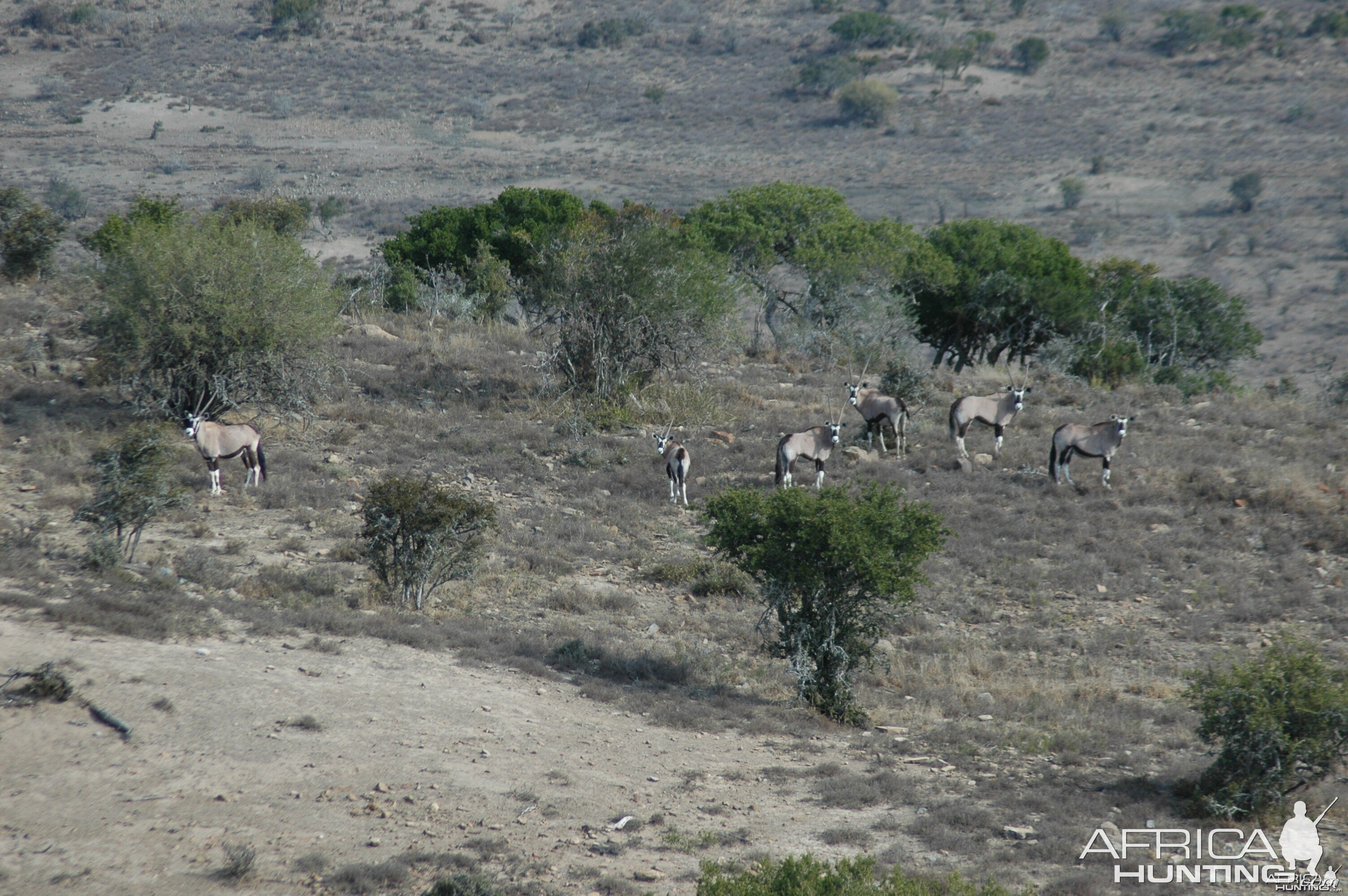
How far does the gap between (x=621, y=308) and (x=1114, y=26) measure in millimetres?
86253

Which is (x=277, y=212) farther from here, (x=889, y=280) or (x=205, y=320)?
(x=889, y=280)

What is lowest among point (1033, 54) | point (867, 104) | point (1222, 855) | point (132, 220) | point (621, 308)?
point (1222, 855)

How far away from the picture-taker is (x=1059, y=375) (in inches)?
1120

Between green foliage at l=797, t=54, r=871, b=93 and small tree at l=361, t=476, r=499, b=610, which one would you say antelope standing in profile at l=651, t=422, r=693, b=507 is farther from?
green foliage at l=797, t=54, r=871, b=93

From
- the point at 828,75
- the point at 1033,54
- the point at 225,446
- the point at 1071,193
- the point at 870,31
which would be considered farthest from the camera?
the point at 870,31

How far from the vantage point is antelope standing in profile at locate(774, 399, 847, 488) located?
18031 millimetres

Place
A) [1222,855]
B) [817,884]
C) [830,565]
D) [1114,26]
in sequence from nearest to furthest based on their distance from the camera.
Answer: [817,884] < [1222,855] < [830,565] < [1114,26]

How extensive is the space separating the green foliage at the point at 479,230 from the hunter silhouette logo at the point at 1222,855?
1149 inches

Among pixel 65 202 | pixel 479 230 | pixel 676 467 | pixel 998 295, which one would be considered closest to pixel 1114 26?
pixel 998 295

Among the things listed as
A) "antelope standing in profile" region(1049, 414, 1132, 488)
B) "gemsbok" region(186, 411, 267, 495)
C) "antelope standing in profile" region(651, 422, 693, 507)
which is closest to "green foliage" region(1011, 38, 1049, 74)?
"antelope standing in profile" region(1049, 414, 1132, 488)

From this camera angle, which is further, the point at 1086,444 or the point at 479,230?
the point at 479,230

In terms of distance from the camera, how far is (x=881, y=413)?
67.3 ft

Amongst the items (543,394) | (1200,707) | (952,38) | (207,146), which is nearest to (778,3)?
(952,38)

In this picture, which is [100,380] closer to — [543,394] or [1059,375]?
[543,394]
